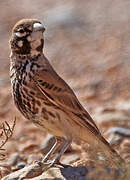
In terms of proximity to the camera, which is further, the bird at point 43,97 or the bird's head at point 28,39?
the bird's head at point 28,39

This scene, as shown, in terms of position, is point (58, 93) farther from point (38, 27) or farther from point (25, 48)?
point (38, 27)

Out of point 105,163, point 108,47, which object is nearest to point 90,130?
point 105,163

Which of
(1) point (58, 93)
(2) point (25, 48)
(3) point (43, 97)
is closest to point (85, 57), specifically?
(2) point (25, 48)

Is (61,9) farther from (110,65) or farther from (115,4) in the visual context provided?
(110,65)

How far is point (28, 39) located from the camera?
7.14m

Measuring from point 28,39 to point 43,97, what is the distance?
0.74 meters

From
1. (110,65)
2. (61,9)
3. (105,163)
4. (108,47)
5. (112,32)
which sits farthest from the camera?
(61,9)

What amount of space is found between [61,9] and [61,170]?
9.55 m

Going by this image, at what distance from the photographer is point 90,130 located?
23.2 ft

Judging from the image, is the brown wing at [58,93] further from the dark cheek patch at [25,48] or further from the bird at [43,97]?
the dark cheek patch at [25,48]

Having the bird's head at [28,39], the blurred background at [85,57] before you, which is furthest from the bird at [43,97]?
the blurred background at [85,57]

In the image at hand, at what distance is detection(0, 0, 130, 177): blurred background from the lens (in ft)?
31.9

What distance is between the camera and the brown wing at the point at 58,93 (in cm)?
693

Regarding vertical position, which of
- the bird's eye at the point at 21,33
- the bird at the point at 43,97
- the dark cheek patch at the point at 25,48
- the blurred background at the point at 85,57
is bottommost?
the bird at the point at 43,97
